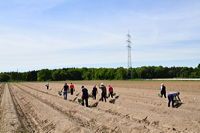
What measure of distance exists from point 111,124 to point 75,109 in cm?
700

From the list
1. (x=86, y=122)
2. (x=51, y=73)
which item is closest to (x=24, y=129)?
(x=86, y=122)

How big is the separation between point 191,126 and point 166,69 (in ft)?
407

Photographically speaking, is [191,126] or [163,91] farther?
[163,91]

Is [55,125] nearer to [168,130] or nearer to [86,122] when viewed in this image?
[86,122]

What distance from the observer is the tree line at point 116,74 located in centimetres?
12646

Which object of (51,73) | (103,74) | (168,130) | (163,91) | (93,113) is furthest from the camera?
(51,73)

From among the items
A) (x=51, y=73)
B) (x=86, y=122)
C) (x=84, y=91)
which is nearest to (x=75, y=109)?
(x=84, y=91)

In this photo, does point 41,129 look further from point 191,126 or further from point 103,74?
point 103,74

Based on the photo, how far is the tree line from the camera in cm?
12646

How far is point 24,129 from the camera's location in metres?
15.5

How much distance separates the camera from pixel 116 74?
135750 millimetres

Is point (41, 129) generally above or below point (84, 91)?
below

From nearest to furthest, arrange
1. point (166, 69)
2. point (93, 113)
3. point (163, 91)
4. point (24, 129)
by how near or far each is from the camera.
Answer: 1. point (24, 129)
2. point (93, 113)
3. point (163, 91)
4. point (166, 69)

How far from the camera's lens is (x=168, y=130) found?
46.2 feet
